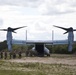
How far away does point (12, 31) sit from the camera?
253 feet

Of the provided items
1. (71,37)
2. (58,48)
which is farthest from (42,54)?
(58,48)

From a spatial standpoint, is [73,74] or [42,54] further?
[42,54]

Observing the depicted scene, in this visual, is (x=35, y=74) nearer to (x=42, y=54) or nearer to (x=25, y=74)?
(x=25, y=74)

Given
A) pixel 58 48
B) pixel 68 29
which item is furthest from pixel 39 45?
pixel 58 48

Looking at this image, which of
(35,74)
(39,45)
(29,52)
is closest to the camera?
(35,74)

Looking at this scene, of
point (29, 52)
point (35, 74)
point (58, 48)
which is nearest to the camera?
point (35, 74)

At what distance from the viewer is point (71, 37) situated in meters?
71.6

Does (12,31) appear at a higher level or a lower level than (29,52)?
higher

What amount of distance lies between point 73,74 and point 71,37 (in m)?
42.3

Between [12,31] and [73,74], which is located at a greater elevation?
[12,31]

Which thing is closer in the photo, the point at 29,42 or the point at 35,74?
the point at 35,74

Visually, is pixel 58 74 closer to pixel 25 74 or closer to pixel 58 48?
pixel 25 74

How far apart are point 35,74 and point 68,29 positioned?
1777 inches

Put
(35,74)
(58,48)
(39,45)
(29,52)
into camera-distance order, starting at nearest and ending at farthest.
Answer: (35,74)
(29,52)
(39,45)
(58,48)
